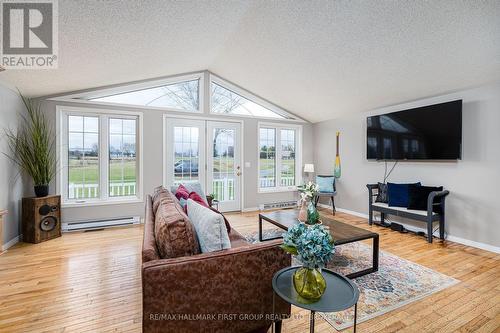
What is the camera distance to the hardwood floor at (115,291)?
→ 1739 mm

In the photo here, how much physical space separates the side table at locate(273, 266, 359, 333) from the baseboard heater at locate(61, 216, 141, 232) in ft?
12.2

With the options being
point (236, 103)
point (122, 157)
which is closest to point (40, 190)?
point (122, 157)

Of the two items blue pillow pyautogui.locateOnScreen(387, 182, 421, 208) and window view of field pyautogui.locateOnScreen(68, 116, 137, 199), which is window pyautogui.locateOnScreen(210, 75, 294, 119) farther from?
blue pillow pyautogui.locateOnScreen(387, 182, 421, 208)

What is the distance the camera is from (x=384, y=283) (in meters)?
2.31

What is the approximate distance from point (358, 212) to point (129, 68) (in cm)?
504

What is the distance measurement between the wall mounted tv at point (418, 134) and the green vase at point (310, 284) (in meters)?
3.43

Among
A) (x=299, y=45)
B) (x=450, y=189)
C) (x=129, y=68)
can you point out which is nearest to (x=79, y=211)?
(x=129, y=68)

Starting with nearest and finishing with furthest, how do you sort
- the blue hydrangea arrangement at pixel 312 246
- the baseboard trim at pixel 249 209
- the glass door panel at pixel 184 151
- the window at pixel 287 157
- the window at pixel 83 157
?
1. the blue hydrangea arrangement at pixel 312 246
2. the window at pixel 83 157
3. the glass door panel at pixel 184 151
4. the baseboard trim at pixel 249 209
5. the window at pixel 287 157

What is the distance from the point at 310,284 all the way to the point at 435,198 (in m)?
3.27

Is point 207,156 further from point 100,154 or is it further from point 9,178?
point 9,178

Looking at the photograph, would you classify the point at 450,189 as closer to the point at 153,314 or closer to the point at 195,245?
the point at 195,245

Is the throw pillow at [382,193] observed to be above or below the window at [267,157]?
below

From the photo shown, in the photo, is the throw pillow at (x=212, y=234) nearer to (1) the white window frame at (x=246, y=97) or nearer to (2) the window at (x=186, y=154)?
(2) the window at (x=186, y=154)

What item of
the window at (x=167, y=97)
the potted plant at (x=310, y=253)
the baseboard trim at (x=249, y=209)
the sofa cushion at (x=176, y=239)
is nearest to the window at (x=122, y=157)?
the window at (x=167, y=97)
